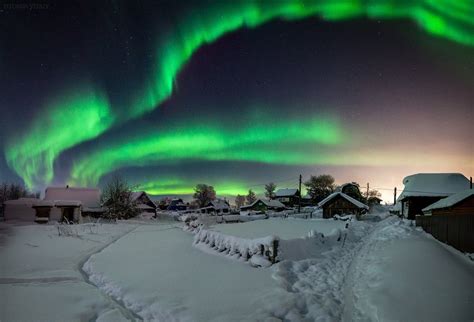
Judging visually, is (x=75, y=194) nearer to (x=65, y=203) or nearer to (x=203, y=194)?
(x=65, y=203)

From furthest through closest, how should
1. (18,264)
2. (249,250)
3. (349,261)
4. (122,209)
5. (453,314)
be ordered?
(122,209) → (349,261) → (249,250) → (18,264) → (453,314)

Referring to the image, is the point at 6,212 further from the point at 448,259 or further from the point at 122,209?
the point at 448,259

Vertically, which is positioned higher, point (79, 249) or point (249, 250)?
point (249, 250)

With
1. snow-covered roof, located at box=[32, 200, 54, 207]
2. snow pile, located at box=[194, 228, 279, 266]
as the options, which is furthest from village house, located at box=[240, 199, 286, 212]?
snow pile, located at box=[194, 228, 279, 266]

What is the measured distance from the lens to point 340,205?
50969 millimetres

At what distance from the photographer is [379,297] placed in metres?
7.41

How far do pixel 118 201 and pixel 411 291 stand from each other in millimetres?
47995

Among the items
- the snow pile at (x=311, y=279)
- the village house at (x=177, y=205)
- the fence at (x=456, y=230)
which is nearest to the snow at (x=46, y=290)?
the snow pile at (x=311, y=279)

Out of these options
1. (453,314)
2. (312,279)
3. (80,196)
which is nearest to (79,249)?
(312,279)

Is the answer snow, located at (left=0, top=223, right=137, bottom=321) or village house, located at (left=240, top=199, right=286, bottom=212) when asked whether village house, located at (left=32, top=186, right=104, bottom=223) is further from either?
village house, located at (left=240, top=199, right=286, bottom=212)

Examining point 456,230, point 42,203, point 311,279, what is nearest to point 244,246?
point 311,279

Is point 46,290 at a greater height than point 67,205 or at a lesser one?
greater

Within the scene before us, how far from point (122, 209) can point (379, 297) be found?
1886 inches

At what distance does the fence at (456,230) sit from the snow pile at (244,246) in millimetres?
9696
